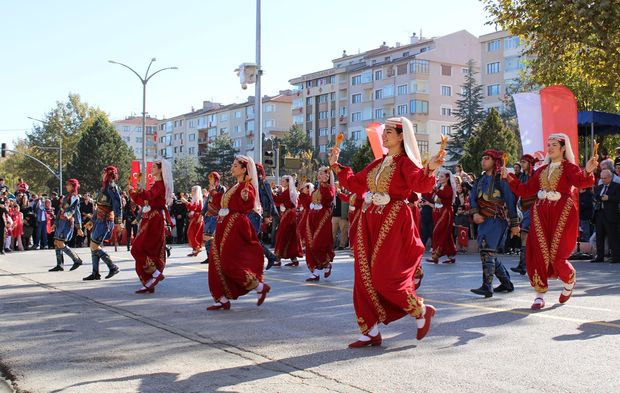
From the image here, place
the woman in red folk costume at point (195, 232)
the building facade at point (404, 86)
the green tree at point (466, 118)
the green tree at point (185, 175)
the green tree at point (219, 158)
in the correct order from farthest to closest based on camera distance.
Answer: the green tree at point (185, 175)
the green tree at point (219, 158)
the building facade at point (404, 86)
the green tree at point (466, 118)
the woman in red folk costume at point (195, 232)

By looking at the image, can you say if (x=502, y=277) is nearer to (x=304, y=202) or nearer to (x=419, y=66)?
(x=304, y=202)

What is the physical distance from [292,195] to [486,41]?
66584mm

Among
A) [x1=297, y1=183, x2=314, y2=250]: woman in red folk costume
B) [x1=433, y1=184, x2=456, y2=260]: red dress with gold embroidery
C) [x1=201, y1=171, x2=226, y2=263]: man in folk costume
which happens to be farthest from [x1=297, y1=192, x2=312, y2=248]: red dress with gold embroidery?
[x1=433, y1=184, x2=456, y2=260]: red dress with gold embroidery

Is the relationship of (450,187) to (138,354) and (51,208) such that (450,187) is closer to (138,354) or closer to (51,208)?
(138,354)

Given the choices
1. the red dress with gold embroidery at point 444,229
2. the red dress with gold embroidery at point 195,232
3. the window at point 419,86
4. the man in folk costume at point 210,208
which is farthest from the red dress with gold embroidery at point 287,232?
the window at point 419,86

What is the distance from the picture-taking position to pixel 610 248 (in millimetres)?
16172

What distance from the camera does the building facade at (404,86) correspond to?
80125 millimetres

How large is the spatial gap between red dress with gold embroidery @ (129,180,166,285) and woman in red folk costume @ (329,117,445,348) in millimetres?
5134

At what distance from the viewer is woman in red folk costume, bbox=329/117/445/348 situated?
6.66 metres

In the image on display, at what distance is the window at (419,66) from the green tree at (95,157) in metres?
29.9

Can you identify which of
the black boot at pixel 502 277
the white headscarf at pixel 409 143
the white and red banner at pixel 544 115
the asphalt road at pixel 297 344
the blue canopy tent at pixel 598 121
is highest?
the blue canopy tent at pixel 598 121

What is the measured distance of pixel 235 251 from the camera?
9.51 metres


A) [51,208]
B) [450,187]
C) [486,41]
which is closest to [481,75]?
[486,41]

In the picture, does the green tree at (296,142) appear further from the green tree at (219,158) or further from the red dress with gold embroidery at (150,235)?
the red dress with gold embroidery at (150,235)
